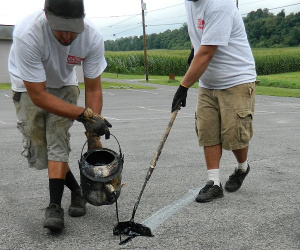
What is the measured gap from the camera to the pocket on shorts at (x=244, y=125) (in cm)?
418

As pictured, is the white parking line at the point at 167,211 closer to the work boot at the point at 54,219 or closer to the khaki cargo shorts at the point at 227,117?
the khaki cargo shorts at the point at 227,117

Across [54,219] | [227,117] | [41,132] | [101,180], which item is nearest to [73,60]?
[41,132]

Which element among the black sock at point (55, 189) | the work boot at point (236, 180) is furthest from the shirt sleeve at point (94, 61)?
the work boot at point (236, 180)

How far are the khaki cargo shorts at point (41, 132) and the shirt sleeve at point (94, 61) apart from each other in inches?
11.0

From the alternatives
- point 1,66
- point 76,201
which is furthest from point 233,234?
point 1,66

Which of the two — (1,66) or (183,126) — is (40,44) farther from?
(1,66)

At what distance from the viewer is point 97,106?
3.69 metres

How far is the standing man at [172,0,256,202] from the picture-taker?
3.95m

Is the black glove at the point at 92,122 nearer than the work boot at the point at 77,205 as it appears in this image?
Yes

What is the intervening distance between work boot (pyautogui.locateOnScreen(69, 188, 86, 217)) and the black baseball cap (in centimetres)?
141

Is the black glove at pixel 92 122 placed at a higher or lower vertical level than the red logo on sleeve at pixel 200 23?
lower

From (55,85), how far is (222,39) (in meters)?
1.39

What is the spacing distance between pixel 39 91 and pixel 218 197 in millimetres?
1856

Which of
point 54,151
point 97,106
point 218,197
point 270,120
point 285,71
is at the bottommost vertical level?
point 285,71
